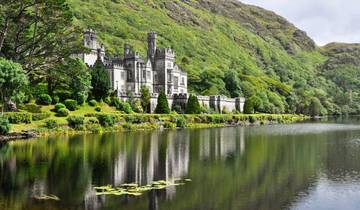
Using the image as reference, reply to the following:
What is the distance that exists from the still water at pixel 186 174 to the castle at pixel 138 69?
49.4 metres

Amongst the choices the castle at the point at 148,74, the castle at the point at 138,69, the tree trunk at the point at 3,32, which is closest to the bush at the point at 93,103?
the castle at the point at 148,74

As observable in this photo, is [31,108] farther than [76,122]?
Yes

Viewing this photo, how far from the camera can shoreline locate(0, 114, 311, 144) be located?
62.5 metres

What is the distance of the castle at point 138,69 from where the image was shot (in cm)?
10094

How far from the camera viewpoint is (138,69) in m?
105

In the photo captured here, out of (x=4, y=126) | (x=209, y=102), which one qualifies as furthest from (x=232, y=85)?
(x=4, y=126)

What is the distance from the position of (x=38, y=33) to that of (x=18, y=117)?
1298 centimetres

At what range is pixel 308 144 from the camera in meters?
55.5

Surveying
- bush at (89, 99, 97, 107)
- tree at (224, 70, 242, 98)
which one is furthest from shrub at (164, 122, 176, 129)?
tree at (224, 70, 242, 98)

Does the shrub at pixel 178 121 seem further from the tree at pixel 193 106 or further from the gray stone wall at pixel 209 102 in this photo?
the tree at pixel 193 106

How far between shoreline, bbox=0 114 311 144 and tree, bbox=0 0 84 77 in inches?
410

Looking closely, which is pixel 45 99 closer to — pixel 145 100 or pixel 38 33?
pixel 38 33

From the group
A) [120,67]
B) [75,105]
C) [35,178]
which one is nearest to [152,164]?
[35,178]

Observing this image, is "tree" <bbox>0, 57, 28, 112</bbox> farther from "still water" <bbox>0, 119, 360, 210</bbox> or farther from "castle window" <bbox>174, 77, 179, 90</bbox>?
"castle window" <bbox>174, 77, 179, 90</bbox>
